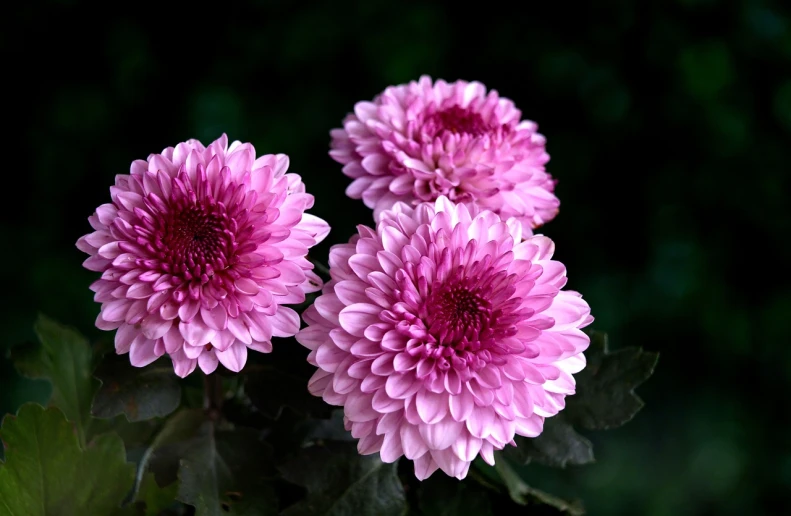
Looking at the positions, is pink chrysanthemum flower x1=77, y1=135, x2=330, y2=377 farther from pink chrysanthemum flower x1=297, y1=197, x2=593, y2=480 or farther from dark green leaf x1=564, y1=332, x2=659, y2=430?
dark green leaf x1=564, y1=332, x2=659, y2=430

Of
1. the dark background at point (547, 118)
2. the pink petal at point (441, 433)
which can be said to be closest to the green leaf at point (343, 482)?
the pink petal at point (441, 433)

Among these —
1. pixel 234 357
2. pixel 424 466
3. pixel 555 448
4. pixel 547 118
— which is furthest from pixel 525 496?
pixel 547 118

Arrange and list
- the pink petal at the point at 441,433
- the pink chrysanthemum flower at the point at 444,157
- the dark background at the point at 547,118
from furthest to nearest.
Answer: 1. the dark background at the point at 547,118
2. the pink chrysanthemum flower at the point at 444,157
3. the pink petal at the point at 441,433

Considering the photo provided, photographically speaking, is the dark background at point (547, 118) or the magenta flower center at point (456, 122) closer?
the magenta flower center at point (456, 122)

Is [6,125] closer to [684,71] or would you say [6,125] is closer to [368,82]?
[368,82]

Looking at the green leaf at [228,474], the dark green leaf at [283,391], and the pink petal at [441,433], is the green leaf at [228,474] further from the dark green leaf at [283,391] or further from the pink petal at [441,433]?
the pink petal at [441,433]
